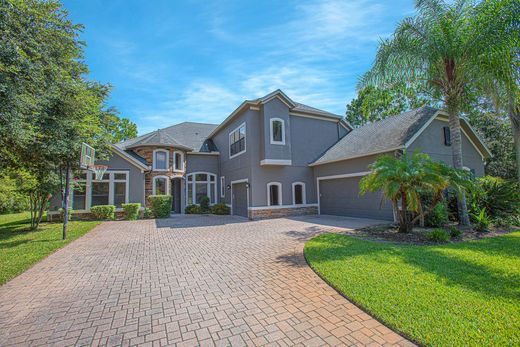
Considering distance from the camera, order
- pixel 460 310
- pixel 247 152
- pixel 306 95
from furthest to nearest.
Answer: pixel 306 95 < pixel 247 152 < pixel 460 310

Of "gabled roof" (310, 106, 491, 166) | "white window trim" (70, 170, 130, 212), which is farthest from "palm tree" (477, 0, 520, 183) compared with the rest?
"white window trim" (70, 170, 130, 212)

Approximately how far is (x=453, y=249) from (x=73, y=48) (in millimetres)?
14254

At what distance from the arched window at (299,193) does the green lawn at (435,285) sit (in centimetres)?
853

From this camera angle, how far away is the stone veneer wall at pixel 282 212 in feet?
46.0

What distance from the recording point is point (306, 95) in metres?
16.9

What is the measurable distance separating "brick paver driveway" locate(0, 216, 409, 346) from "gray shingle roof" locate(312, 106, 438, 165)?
25.9 feet

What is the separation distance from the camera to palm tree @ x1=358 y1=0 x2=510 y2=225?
8312 mm

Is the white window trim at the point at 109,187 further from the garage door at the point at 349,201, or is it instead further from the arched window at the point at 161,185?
the garage door at the point at 349,201

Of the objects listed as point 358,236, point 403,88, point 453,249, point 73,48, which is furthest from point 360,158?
point 73,48

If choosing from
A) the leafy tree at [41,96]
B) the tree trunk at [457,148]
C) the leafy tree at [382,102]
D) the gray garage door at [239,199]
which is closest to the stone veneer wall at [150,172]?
the leafy tree at [41,96]

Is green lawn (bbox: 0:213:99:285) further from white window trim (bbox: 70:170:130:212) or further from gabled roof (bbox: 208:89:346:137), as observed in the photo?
gabled roof (bbox: 208:89:346:137)

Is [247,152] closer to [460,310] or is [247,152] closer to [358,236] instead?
[358,236]

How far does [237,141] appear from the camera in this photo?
1612cm

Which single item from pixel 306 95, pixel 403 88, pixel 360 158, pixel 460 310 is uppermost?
pixel 306 95
